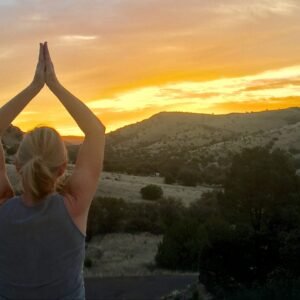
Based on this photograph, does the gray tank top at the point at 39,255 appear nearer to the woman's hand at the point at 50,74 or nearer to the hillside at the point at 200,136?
the woman's hand at the point at 50,74

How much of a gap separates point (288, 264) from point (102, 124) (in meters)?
16.3

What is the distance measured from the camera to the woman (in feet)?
9.50

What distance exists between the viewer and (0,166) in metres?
3.17

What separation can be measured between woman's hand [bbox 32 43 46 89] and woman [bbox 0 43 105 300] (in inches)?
14.1

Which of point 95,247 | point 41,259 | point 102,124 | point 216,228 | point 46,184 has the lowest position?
point 95,247

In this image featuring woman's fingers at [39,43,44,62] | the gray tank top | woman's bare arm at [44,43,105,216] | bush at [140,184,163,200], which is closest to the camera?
the gray tank top

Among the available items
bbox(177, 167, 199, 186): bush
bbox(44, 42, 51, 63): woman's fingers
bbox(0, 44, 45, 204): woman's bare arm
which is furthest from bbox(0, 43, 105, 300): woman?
bbox(177, 167, 199, 186): bush

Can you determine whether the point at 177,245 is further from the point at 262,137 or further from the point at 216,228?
the point at 262,137

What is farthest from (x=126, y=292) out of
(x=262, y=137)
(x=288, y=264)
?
(x=262, y=137)

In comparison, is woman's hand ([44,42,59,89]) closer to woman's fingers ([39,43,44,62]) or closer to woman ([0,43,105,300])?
woman's fingers ([39,43,44,62])

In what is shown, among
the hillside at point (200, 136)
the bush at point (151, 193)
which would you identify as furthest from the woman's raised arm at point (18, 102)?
the hillside at point (200, 136)

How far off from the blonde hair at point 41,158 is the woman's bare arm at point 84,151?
0.39 ft

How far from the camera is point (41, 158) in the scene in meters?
2.91

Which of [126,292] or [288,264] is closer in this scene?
[288,264]
